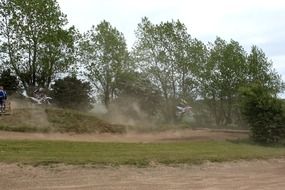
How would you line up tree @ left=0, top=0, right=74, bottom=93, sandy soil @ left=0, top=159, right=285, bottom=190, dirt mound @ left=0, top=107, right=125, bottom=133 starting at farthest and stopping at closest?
tree @ left=0, top=0, right=74, bottom=93, dirt mound @ left=0, top=107, right=125, bottom=133, sandy soil @ left=0, top=159, right=285, bottom=190

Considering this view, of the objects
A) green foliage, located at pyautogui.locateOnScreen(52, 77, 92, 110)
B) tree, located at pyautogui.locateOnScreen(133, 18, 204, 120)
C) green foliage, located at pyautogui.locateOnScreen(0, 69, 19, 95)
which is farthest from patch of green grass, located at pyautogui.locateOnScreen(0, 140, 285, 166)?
tree, located at pyautogui.locateOnScreen(133, 18, 204, 120)

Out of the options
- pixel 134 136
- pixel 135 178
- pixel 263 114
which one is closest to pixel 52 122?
pixel 134 136

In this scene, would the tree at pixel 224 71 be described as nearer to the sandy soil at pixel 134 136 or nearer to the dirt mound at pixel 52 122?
the sandy soil at pixel 134 136

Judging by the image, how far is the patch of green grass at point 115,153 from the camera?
18.0 m

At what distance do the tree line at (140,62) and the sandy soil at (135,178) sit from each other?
28267mm

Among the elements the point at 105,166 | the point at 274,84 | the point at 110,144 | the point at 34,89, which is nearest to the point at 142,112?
the point at 34,89

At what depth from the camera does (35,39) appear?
4425 centimetres

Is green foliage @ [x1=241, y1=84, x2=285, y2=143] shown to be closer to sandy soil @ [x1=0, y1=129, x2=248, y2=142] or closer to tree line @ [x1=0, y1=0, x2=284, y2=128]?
sandy soil @ [x1=0, y1=129, x2=248, y2=142]

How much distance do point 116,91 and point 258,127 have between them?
27.2 meters

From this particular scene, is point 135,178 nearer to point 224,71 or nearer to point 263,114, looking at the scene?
point 263,114

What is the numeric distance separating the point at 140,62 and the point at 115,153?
1494 inches

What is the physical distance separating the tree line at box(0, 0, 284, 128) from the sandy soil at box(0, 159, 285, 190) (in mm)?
28267

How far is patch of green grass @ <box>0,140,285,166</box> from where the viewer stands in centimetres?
1805

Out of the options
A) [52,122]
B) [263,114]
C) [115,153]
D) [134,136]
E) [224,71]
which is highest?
Result: [224,71]
